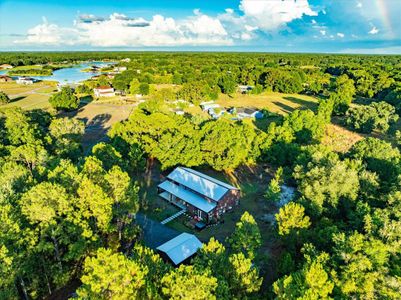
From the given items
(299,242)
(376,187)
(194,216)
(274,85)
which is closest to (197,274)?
(299,242)

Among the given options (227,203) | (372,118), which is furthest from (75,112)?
(372,118)

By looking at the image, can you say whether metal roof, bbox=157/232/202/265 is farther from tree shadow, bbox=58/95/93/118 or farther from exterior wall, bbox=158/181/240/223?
tree shadow, bbox=58/95/93/118

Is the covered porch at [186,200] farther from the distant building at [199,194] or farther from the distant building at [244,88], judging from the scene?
the distant building at [244,88]

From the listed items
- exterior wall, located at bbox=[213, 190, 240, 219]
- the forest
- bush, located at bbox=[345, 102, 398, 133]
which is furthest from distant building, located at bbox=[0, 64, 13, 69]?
exterior wall, located at bbox=[213, 190, 240, 219]

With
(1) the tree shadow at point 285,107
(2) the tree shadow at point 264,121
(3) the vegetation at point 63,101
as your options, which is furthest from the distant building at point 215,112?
(3) the vegetation at point 63,101

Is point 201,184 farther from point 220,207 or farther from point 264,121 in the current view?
point 264,121

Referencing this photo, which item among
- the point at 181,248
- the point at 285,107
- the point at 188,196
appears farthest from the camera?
the point at 285,107

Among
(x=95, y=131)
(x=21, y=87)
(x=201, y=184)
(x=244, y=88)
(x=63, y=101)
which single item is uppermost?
(x=63, y=101)
